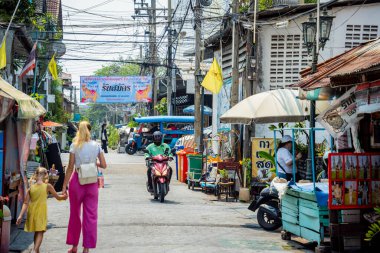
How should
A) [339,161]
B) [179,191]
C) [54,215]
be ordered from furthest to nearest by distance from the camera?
[179,191]
[54,215]
[339,161]

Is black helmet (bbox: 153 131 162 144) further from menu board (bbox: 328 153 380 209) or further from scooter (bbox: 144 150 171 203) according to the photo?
menu board (bbox: 328 153 380 209)

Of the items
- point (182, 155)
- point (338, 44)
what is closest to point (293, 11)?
point (338, 44)

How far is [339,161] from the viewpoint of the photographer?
8.85 m

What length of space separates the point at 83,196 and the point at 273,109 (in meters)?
6.64

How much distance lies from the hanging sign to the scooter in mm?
30482

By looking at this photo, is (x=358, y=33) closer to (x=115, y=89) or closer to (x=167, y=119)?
(x=167, y=119)

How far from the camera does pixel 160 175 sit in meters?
15.5

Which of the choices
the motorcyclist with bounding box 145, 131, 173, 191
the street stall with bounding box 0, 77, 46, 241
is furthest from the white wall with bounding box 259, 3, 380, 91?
the street stall with bounding box 0, 77, 46, 241

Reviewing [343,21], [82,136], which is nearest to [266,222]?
[82,136]

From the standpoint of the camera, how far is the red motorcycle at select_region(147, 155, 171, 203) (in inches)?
611

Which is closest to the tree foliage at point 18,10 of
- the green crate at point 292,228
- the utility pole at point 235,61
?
the utility pole at point 235,61

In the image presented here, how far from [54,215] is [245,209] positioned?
455 centimetres

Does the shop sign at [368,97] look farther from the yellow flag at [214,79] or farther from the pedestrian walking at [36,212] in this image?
the yellow flag at [214,79]

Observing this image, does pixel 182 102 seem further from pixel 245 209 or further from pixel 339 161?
pixel 339 161
